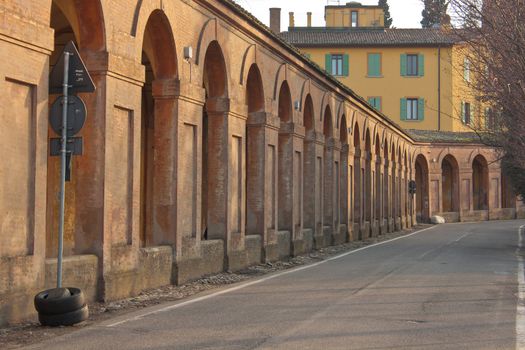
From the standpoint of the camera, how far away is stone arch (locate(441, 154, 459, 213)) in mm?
60969

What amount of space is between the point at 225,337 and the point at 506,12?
13229 mm

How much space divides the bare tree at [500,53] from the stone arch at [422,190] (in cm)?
3660

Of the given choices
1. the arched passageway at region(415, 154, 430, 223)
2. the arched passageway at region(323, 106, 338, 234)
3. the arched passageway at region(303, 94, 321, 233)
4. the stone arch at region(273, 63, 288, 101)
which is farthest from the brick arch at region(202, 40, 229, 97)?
the arched passageway at region(415, 154, 430, 223)

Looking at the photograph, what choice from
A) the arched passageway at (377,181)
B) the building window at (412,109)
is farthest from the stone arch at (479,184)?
the arched passageway at (377,181)

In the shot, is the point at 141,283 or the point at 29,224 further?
the point at 141,283

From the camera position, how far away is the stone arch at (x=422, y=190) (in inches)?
2346

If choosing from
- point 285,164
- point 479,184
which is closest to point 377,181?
point 285,164

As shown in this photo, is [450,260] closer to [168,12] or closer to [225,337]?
[168,12]

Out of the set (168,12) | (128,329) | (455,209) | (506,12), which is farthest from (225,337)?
(455,209)

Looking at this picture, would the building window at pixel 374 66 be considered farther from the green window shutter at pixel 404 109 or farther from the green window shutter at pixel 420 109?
the green window shutter at pixel 420 109

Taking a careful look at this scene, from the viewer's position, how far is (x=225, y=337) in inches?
330

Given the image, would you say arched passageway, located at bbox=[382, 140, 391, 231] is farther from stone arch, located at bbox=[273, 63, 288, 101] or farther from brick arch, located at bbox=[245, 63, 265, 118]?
brick arch, located at bbox=[245, 63, 265, 118]

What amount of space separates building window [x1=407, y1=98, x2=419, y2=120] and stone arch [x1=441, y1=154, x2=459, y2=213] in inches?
242

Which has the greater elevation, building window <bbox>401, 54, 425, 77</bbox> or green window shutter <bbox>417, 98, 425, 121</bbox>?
building window <bbox>401, 54, 425, 77</bbox>
